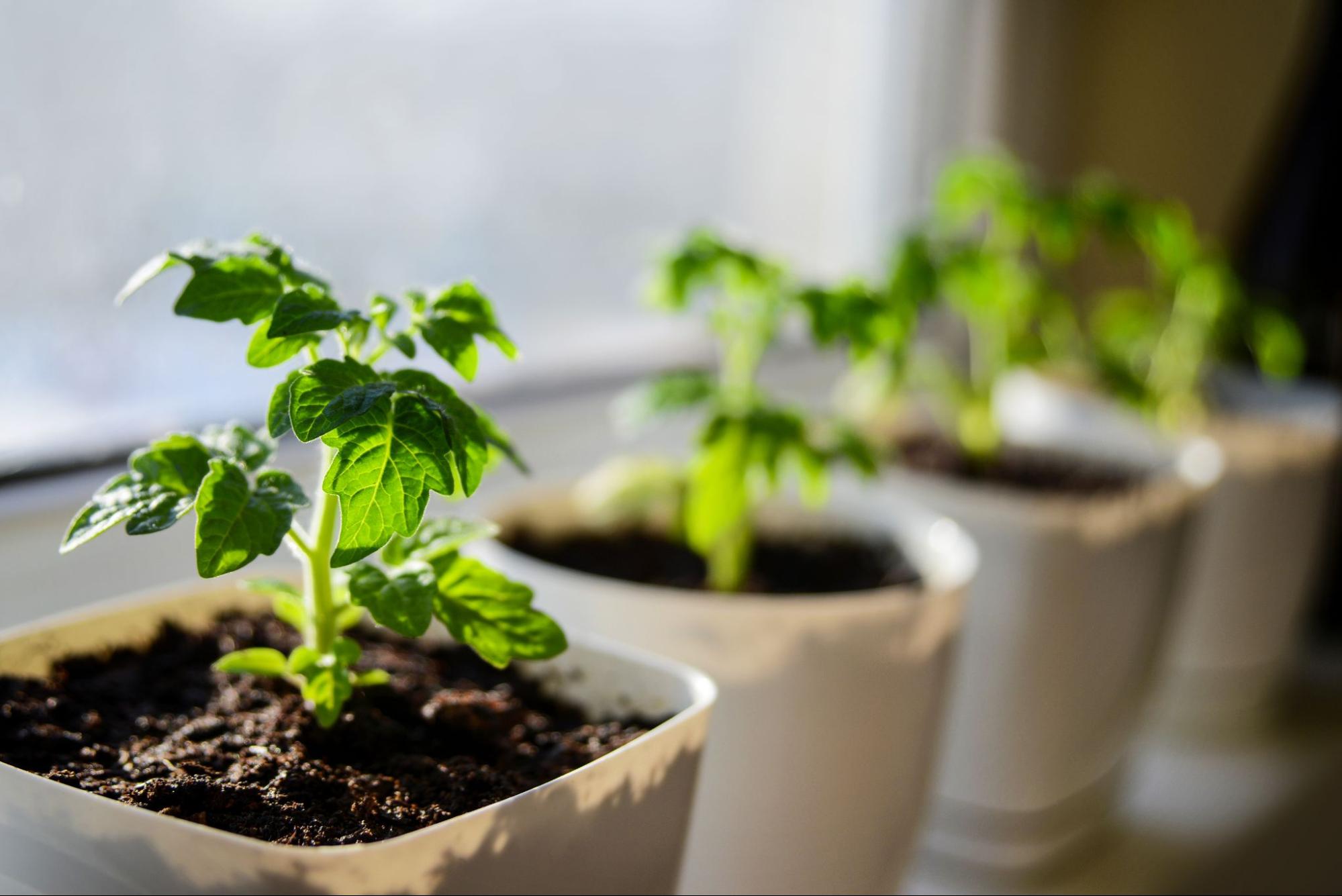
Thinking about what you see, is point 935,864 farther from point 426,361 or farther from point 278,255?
point 278,255

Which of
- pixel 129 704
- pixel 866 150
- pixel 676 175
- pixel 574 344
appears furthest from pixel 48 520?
pixel 866 150

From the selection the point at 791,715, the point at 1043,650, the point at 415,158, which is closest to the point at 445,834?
the point at 791,715

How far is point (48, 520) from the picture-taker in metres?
0.88

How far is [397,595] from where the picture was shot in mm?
551

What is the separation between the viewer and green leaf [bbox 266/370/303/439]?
0.51 m

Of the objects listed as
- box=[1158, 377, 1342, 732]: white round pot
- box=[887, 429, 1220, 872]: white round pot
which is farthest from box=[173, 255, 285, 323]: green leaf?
box=[1158, 377, 1342, 732]: white round pot

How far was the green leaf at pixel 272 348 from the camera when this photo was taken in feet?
1.83

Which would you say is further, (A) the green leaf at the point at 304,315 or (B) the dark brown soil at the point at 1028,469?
(B) the dark brown soil at the point at 1028,469

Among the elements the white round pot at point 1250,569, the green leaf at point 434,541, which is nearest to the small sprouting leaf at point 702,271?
the green leaf at point 434,541

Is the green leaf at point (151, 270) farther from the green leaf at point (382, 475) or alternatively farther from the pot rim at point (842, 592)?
the pot rim at point (842, 592)

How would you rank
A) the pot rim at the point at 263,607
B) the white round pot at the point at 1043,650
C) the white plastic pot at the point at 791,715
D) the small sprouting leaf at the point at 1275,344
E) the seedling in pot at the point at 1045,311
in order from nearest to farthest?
the pot rim at the point at 263,607
the white plastic pot at the point at 791,715
the white round pot at the point at 1043,650
the seedling in pot at the point at 1045,311
the small sprouting leaf at the point at 1275,344

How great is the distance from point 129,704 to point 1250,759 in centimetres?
126

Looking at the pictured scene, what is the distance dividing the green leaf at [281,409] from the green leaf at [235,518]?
3cm

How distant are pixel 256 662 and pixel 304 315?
180mm
